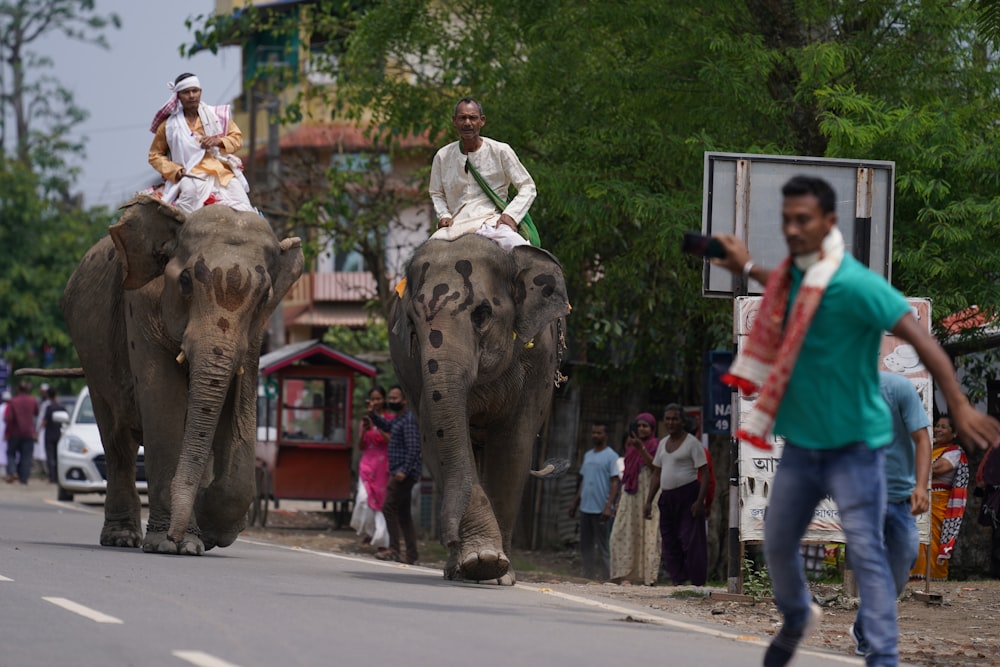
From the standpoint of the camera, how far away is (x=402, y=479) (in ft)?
64.0

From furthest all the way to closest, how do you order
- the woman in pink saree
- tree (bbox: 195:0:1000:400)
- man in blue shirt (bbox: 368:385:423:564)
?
the woman in pink saree → man in blue shirt (bbox: 368:385:423:564) → tree (bbox: 195:0:1000:400)

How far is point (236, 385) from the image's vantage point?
14.2m

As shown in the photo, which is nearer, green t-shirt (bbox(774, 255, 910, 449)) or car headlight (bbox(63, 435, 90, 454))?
green t-shirt (bbox(774, 255, 910, 449))

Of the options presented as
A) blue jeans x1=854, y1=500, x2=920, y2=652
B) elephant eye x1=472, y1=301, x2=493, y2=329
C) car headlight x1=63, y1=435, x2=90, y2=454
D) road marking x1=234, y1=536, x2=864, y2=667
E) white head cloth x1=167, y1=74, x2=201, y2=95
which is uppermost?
white head cloth x1=167, y1=74, x2=201, y2=95

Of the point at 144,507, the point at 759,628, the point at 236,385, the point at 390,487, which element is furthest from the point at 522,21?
the point at 144,507

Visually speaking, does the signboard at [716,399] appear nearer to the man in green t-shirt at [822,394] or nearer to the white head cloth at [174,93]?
the white head cloth at [174,93]

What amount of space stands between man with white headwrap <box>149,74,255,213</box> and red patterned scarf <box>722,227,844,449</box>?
758 centimetres

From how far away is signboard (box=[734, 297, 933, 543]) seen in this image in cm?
1284

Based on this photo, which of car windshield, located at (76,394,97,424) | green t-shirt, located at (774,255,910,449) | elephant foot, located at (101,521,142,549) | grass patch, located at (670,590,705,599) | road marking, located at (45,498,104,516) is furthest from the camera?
car windshield, located at (76,394,97,424)

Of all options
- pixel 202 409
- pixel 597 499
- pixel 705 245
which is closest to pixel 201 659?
pixel 705 245

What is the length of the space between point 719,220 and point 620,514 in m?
7.57

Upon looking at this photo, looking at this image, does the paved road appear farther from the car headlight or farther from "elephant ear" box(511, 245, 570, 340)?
the car headlight

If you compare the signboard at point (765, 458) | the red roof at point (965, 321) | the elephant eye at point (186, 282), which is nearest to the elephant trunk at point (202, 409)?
the elephant eye at point (186, 282)

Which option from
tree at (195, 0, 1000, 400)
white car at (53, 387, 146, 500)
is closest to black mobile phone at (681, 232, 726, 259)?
tree at (195, 0, 1000, 400)
